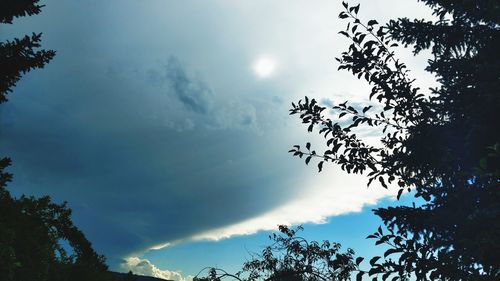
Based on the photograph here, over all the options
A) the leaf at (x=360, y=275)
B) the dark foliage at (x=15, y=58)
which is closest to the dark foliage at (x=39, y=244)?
the dark foliage at (x=15, y=58)

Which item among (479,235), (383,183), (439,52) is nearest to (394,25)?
(439,52)

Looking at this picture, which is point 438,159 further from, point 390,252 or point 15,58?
point 15,58

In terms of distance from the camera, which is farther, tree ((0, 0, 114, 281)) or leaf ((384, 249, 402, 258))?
tree ((0, 0, 114, 281))

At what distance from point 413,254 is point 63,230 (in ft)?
32.8

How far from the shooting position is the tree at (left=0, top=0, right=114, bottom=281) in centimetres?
864

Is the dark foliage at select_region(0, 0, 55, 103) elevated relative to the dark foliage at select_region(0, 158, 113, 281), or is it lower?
elevated

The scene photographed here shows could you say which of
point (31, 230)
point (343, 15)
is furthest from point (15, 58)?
point (343, 15)

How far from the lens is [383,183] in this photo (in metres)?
5.78

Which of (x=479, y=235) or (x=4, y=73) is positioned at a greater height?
(x=4, y=73)

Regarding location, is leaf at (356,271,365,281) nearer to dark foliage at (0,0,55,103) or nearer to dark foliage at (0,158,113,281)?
dark foliage at (0,158,113,281)

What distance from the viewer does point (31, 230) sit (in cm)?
939

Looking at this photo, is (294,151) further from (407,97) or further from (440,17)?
(440,17)

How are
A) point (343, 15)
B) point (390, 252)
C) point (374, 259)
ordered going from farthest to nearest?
point (343, 15) → point (390, 252) → point (374, 259)

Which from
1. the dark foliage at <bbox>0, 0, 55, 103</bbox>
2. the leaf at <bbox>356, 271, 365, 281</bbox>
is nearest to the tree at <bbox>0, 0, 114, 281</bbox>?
the dark foliage at <bbox>0, 0, 55, 103</bbox>
